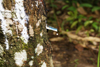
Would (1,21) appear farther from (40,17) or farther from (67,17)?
(67,17)

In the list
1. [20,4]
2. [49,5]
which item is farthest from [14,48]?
[49,5]

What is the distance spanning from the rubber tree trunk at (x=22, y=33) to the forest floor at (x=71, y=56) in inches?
36.3

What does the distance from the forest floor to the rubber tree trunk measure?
3.02ft

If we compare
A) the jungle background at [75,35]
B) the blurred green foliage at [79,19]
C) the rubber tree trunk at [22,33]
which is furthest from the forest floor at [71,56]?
the rubber tree trunk at [22,33]

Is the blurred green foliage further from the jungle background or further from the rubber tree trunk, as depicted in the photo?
the rubber tree trunk

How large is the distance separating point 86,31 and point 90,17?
9.6 inches

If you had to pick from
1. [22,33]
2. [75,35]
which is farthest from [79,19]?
[22,33]

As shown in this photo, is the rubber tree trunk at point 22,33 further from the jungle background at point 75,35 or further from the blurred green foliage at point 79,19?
the blurred green foliage at point 79,19

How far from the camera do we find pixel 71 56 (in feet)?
5.80

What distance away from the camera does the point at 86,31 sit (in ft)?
6.80

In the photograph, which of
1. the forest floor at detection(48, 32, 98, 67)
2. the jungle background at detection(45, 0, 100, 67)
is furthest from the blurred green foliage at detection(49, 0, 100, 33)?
the forest floor at detection(48, 32, 98, 67)

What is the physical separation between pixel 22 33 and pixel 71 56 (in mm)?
1209

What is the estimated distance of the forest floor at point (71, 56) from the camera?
5.35 feet

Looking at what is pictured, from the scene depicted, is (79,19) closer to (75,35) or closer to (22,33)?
(75,35)
